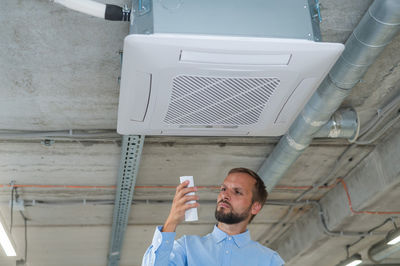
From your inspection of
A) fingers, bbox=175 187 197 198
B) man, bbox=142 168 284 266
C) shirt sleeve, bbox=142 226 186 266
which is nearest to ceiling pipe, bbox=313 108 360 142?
man, bbox=142 168 284 266

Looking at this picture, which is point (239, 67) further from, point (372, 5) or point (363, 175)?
point (363, 175)

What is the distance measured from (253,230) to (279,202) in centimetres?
82

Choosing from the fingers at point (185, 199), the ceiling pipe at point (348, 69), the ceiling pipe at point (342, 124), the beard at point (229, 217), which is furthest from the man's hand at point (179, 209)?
the ceiling pipe at point (342, 124)

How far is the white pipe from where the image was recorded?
1762 mm

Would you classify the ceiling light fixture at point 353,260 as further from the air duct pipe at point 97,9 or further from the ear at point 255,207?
the air duct pipe at point 97,9

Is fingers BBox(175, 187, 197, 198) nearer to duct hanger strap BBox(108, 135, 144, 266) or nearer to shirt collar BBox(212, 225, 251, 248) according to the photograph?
shirt collar BBox(212, 225, 251, 248)

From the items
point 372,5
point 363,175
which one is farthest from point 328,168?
point 372,5

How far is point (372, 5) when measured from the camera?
211 centimetres

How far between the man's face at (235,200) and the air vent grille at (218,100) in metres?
0.27

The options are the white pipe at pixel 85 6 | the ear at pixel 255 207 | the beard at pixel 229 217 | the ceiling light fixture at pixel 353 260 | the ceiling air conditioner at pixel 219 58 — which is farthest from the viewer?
A: the ceiling light fixture at pixel 353 260

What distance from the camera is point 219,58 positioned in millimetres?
1760

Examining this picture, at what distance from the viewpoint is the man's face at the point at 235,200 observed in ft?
6.72

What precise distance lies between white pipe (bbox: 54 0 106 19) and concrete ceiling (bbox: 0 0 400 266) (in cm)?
28

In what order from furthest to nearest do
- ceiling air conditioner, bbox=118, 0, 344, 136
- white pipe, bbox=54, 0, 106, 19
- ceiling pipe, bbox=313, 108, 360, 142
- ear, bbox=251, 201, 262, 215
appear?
1. ceiling pipe, bbox=313, 108, 360, 142
2. ear, bbox=251, 201, 262, 215
3. white pipe, bbox=54, 0, 106, 19
4. ceiling air conditioner, bbox=118, 0, 344, 136
